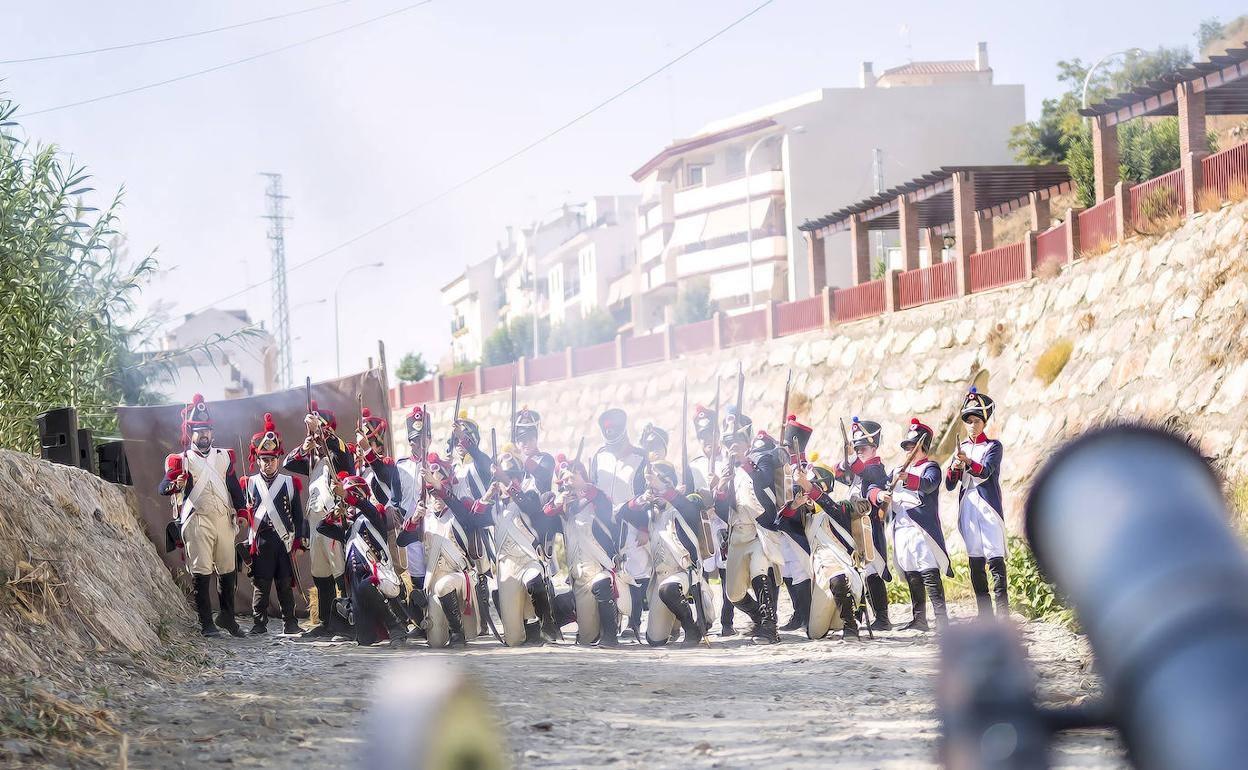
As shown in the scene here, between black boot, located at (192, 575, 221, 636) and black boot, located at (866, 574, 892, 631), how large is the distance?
18.5 feet

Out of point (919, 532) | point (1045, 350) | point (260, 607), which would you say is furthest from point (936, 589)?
point (1045, 350)

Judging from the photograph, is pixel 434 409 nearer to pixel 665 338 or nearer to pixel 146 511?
pixel 665 338

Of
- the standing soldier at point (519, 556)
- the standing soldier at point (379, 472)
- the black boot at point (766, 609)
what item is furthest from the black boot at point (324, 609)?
the black boot at point (766, 609)

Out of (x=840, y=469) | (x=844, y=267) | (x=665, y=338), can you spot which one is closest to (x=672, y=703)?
(x=840, y=469)

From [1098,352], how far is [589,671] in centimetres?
1058

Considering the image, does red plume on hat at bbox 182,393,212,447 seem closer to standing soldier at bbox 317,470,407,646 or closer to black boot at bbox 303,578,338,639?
standing soldier at bbox 317,470,407,646

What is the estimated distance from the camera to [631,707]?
7574 mm

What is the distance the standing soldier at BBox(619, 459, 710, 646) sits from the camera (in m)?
11.1

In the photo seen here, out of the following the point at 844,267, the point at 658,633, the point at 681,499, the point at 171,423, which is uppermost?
the point at 844,267

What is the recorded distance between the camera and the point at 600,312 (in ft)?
214

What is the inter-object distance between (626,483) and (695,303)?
137ft

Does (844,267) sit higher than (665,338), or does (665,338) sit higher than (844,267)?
(844,267)

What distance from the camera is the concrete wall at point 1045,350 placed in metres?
14.6

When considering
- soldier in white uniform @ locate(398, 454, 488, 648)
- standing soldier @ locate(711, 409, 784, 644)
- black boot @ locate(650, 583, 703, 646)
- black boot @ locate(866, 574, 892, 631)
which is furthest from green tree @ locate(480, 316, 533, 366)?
black boot @ locate(650, 583, 703, 646)
